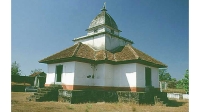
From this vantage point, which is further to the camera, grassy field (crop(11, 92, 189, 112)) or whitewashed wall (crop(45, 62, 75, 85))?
whitewashed wall (crop(45, 62, 75, 85))

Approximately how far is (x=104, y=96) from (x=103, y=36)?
420cm

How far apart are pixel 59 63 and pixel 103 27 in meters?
4.37

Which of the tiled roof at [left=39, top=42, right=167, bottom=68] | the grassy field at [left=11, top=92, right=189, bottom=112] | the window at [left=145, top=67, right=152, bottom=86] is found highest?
the tiled roof at [left=39, top=42, right=167, bottom=68]

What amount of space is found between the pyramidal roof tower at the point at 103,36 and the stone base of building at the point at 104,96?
10.8ft

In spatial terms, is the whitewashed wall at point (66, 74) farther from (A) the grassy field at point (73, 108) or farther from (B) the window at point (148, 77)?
(B) the window at point (148, 77)

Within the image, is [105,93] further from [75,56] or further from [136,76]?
[75,56]

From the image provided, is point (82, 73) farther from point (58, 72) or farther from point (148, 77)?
point (148, 77)

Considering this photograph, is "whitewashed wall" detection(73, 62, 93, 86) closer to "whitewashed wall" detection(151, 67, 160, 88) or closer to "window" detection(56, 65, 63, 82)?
"window" detection(56, 65, 63, 82)

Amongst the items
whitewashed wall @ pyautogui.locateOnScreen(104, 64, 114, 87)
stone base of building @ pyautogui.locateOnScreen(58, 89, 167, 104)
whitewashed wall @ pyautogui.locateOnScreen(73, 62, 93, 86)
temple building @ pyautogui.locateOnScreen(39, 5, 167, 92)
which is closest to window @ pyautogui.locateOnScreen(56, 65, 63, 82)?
temple building @ pyautogui.locateOnScreen(39, 5, 167, 92)

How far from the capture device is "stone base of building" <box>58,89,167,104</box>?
30.3 feet

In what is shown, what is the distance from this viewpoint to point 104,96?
399 inches

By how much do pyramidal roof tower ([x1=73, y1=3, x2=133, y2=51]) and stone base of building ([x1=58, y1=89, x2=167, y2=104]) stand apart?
3289mm

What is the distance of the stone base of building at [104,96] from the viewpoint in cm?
923
